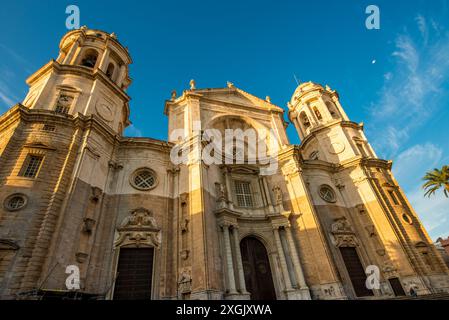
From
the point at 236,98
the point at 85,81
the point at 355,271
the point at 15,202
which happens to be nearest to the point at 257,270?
the point at 355,271

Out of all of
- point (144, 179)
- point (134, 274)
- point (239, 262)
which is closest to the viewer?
point (134, 274)

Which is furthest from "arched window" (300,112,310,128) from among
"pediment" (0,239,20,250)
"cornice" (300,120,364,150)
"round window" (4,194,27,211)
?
"pediment" (0,239,20,250)

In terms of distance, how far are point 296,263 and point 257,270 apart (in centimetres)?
291

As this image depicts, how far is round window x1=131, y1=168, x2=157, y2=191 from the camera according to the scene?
61.1ft

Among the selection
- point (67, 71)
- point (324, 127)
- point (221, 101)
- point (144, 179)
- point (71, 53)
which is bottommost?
point (144, 179)

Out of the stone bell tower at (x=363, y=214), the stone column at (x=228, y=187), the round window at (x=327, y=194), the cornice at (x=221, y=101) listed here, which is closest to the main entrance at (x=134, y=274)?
the stone column at (x=228, y=187)

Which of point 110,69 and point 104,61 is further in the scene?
point 110,69

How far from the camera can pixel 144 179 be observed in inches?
761

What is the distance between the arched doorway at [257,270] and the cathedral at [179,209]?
9 centimetres

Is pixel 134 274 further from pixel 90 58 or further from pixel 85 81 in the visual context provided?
pixel 90 58

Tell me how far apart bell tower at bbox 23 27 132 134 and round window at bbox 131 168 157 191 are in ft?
17.9

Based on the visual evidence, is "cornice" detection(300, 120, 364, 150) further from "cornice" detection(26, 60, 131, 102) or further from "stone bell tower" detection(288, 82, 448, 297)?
"cornice" detection(26, 60, 131, 102)

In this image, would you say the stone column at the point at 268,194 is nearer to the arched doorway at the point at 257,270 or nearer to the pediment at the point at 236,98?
the arched doorway at the point at 257,270

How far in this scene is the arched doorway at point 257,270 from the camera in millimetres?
17281
